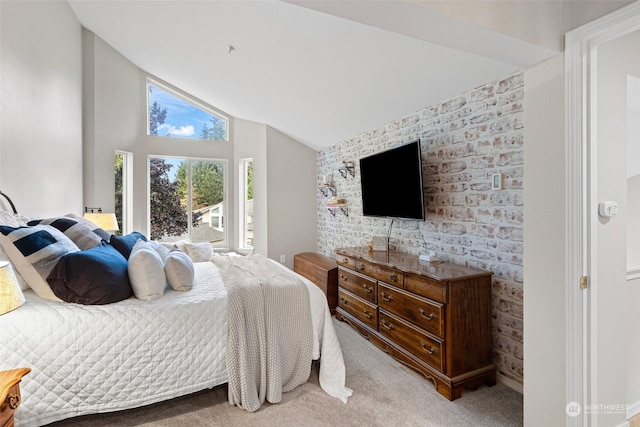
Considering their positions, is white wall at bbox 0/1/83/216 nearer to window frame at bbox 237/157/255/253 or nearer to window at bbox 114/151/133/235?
window at bbox 114/151/133/235

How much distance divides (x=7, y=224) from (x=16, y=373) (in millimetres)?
1114

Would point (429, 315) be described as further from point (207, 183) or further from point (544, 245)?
point (207, 183)

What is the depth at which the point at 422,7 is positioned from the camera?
1.20m

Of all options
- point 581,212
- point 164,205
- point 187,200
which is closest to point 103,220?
point 164,205

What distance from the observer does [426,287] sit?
2.32 meters

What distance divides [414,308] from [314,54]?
7.79 feet

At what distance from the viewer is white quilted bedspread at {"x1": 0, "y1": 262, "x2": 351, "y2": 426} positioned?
1.68 meters

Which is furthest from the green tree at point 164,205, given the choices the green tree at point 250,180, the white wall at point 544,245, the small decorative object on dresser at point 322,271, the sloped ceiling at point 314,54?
the white wall at point 544,245

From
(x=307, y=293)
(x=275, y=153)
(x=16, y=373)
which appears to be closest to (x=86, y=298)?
(x=16, y=373)

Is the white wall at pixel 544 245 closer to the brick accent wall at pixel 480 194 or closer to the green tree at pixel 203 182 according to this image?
the brick accent wall at pixel 480 194

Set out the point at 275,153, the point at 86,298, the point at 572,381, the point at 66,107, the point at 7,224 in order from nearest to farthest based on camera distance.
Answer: the point at 572,381
the point at 86,298
the point at 7,224
the point at 66,107
the point at 275,153

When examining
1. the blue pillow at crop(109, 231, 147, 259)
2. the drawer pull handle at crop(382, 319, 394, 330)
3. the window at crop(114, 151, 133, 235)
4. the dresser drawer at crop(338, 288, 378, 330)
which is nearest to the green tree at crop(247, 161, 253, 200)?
the window at crop(114, 151, 133, 235)

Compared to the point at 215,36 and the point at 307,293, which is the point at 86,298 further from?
the point at 215,36

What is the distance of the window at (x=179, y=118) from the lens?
5348 millimetres
